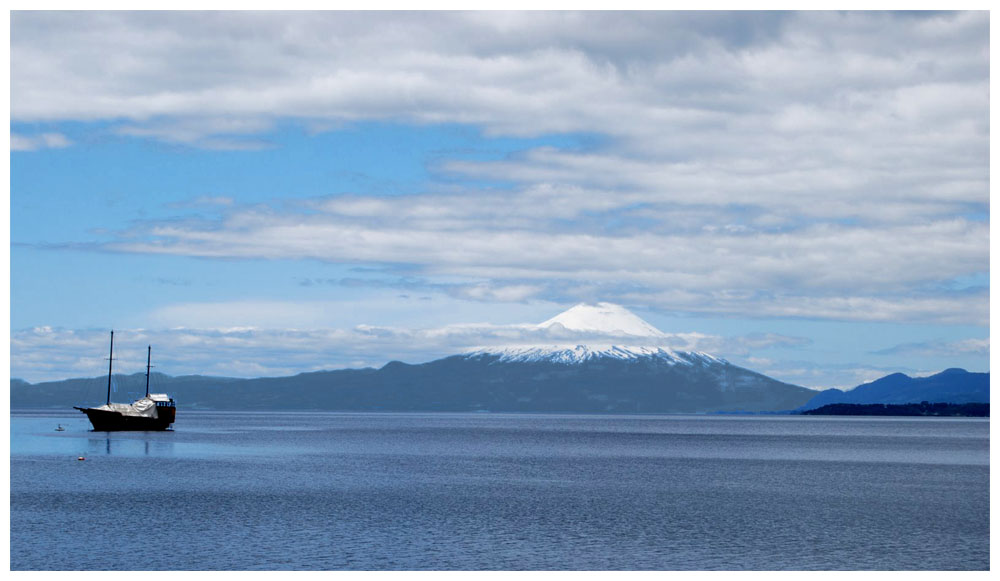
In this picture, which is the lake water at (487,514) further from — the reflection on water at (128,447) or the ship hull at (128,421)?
the ship hull at (128,421)

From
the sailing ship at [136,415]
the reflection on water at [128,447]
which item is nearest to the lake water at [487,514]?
the reflection on water at [128,447]

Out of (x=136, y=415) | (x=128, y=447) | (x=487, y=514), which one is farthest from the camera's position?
(x=136, y=415)

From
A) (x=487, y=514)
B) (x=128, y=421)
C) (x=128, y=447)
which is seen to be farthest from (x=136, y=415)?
(x=487, y=514)

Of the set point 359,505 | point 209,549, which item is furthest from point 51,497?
point 209,549

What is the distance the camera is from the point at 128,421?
183500 mm

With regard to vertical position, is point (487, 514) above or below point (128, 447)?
above

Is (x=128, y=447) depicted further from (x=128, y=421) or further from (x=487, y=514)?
(x=487, y=514)

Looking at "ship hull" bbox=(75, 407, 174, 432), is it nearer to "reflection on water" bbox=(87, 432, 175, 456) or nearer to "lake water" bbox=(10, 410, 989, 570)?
"reflection on water" bbox=(87, 432, 175, 456)

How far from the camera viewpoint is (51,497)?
71438 millimetres

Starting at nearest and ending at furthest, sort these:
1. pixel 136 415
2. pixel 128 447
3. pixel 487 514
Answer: pixel 487 514 → pixel 128 447 → pixel 136 415

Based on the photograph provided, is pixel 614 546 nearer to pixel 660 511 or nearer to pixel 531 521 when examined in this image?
pixel 531 521

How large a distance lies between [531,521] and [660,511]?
10250mm

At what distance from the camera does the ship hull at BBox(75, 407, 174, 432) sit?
601 feet

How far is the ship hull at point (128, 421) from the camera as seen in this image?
183 meters
